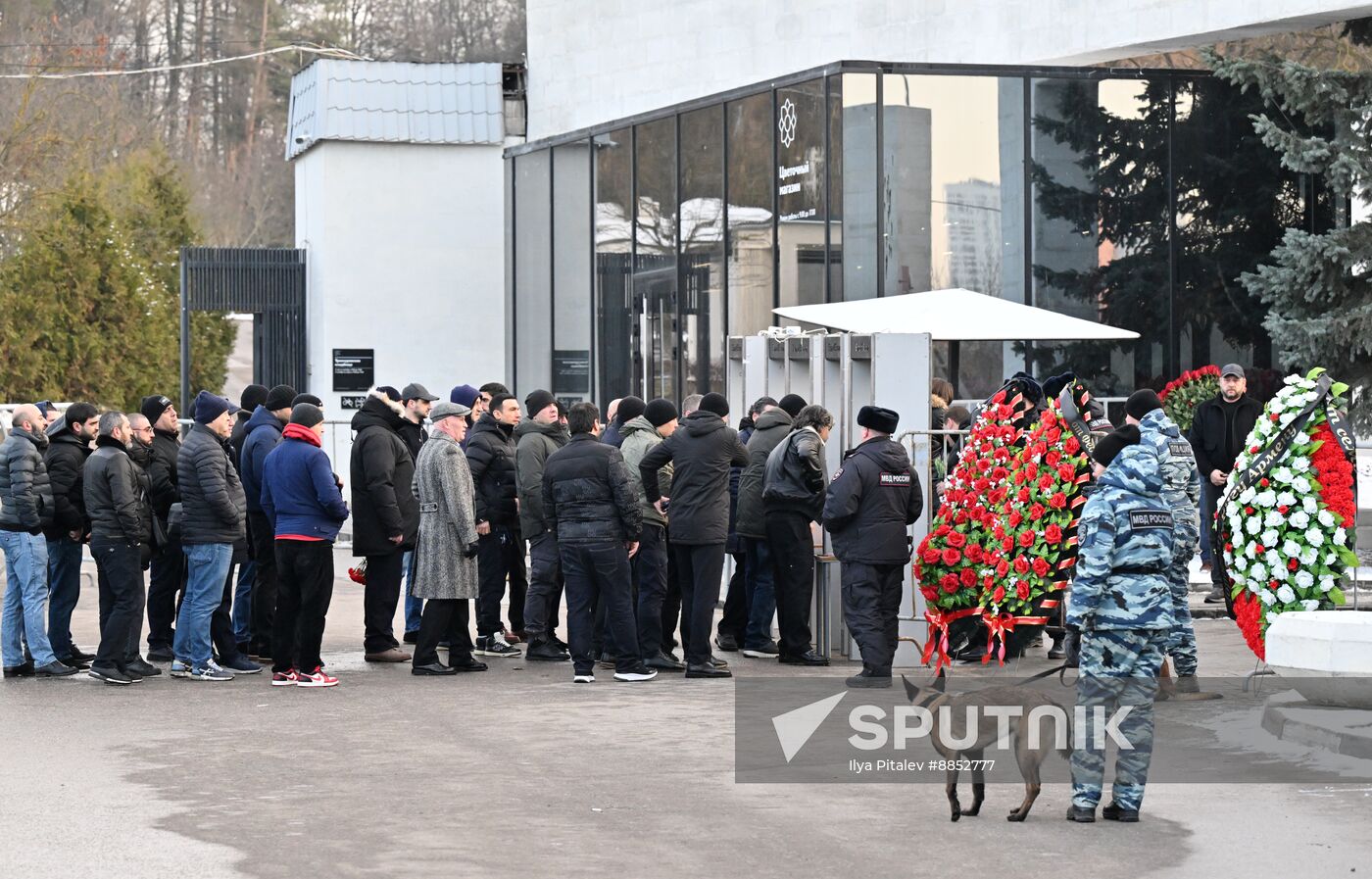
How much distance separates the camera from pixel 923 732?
1073cm

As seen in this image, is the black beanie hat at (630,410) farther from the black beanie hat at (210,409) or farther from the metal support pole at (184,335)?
the metal support pole at (184,335)

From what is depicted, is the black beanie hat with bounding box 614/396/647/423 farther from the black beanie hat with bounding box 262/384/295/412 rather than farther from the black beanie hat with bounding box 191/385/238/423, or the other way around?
the black beanie hat with bounding box 191/385/238/423

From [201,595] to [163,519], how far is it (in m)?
0.89

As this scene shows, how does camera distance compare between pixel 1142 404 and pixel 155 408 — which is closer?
pixel 1142 404

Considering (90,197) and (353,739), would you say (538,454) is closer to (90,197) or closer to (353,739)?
(353,739)

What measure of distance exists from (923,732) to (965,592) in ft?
8.69

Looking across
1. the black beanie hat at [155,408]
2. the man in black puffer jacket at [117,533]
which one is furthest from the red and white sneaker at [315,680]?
the black beanie hat at [155,408]

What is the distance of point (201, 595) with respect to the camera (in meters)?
13.2

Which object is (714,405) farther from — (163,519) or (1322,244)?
(1322,244)

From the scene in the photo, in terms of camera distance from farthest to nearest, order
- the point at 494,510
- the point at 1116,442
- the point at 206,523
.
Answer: the point at 494,510
the point at 206,523
the point at 1116,442

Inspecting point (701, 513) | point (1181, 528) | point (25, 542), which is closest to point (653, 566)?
point (701, 513)

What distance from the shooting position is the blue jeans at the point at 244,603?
14570mm

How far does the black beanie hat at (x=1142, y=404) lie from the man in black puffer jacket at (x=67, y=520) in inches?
271

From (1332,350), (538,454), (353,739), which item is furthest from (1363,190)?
(353,739)
